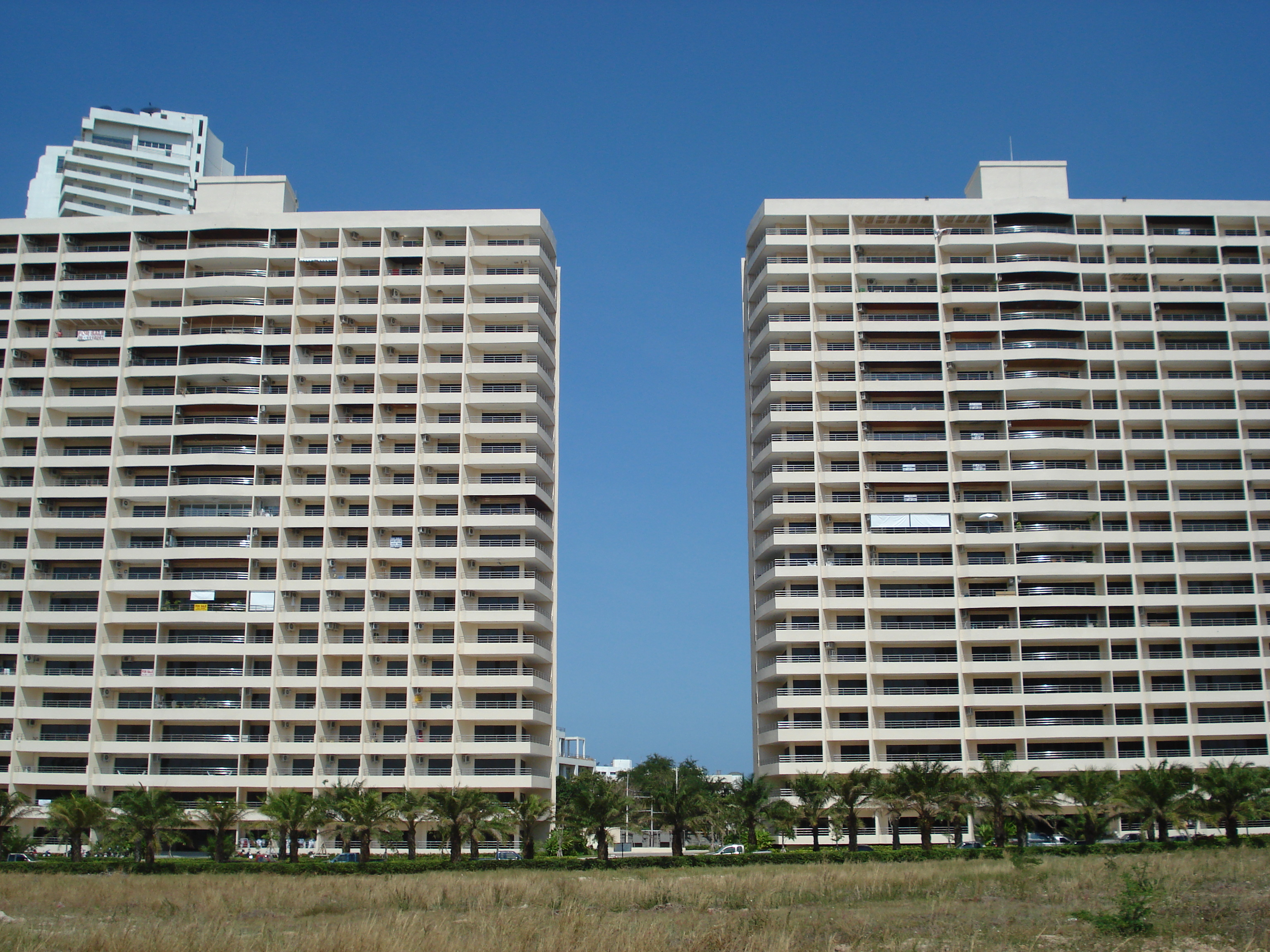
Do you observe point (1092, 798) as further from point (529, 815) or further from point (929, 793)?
point (529, 815)

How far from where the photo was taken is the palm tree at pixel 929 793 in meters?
55.4

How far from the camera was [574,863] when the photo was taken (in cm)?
5369

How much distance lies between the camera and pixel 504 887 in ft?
118

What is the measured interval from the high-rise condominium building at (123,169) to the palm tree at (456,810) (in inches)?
4174

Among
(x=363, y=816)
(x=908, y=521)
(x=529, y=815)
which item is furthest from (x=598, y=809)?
(x=908, y=521)

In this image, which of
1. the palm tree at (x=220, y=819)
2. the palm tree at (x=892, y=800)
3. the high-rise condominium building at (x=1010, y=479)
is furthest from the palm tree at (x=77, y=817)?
the palm tree at (x=892, y=800)

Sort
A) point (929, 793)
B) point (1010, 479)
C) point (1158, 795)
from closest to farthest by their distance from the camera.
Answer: point (1158, 795) < point (929, 793) < point (1010, 479)

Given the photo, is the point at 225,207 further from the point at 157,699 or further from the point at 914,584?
the point at 914,584

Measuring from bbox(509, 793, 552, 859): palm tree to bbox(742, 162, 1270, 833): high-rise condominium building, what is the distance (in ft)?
56.0

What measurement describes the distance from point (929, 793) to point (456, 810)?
23272mm

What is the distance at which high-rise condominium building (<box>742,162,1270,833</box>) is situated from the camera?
6994 centimetres

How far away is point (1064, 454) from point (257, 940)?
6405 cm

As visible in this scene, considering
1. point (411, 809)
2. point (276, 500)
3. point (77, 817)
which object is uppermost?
point (276, 500)

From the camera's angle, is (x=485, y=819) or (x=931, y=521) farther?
(x=931, y=521)
